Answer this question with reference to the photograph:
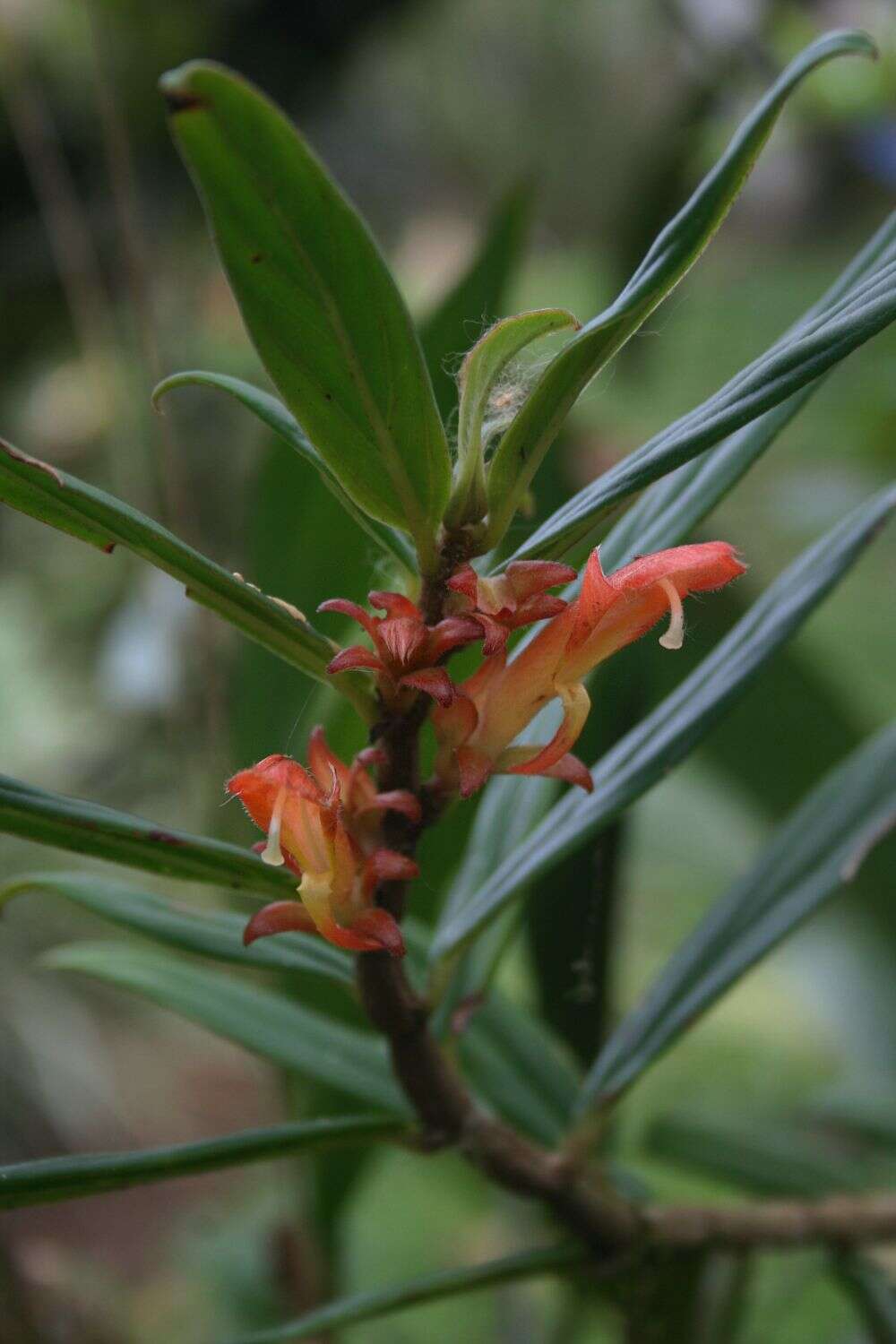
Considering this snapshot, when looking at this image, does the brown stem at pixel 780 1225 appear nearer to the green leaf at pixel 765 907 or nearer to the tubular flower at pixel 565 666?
the green leaf at pixel 765 907

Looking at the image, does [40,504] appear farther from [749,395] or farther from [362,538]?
[362,538]

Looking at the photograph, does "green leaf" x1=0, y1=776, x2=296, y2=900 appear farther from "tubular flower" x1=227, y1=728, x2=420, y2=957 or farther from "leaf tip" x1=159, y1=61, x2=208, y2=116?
"leaf tip" x1=159, y1=61, x2=208, y2=116

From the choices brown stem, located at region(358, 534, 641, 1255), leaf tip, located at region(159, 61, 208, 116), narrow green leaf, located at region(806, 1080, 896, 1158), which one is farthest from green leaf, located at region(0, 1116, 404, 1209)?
narrow green leaf, located at region(806, 1080, 896, 1158)

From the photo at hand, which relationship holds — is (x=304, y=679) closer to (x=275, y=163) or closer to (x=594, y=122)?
(x=275, y=163)

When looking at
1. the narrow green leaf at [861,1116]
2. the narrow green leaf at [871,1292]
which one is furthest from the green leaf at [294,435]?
the narrow green leaf at [861,1116]

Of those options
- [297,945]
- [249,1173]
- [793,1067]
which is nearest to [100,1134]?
[249,1173]
